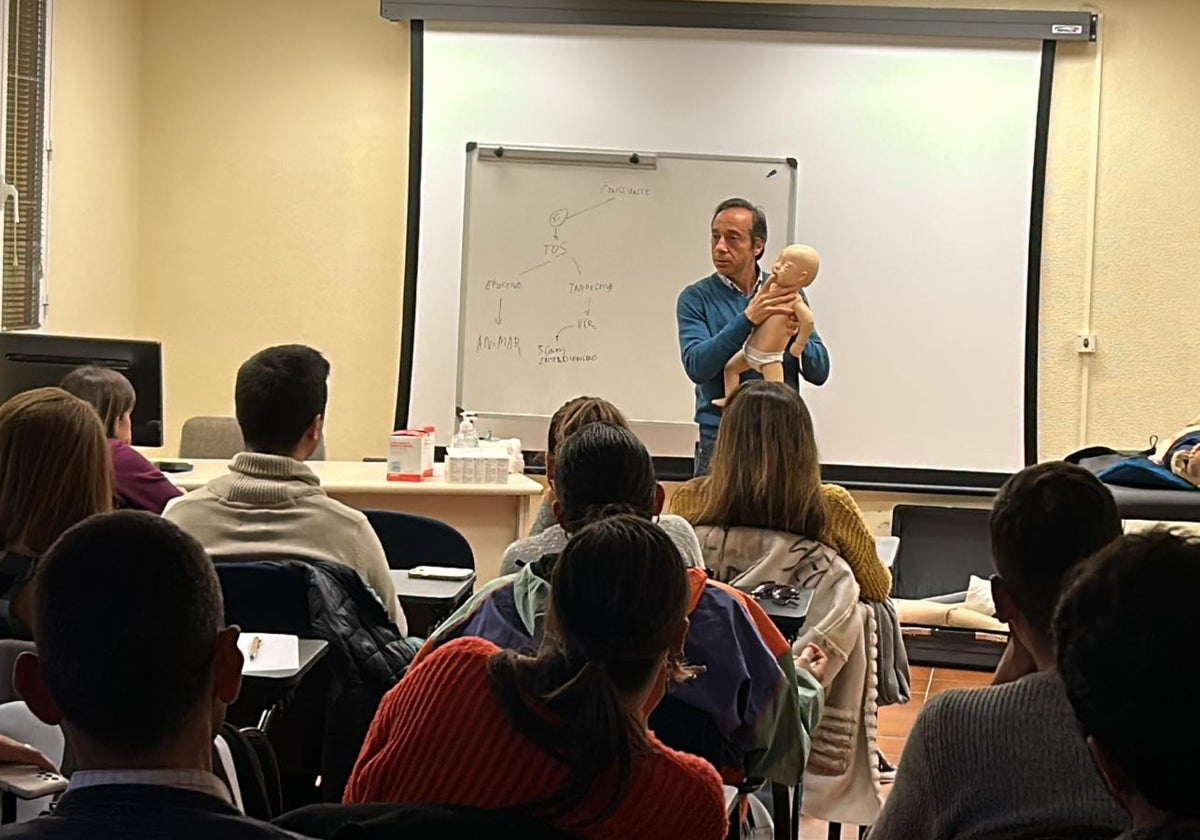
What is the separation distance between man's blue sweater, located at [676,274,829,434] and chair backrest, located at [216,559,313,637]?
79.1 inches

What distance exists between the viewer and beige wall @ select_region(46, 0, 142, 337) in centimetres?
533

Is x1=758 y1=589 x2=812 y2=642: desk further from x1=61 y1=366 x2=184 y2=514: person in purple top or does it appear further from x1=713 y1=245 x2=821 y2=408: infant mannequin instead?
x1=713 y1=245 x2=821 y2=408: infant mannequin

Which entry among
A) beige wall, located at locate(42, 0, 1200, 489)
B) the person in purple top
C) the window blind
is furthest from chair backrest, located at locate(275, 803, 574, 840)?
beige wall, located at locate(42, 0, 1200, 489)

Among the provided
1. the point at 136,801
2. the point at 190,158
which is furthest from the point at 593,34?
the point at 136,801

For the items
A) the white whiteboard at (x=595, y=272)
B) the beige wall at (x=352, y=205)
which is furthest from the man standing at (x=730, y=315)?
the beige wall at (x=352, y=205)

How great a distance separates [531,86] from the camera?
19.2 feet

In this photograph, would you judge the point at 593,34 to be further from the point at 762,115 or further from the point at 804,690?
the point at 804,690

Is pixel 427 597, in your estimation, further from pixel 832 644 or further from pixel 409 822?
pixel 409 822

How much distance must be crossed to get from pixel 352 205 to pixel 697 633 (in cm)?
423

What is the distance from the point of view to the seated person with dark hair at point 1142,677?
1.03 meters

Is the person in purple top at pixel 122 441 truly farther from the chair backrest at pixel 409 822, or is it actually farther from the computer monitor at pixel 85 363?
the chair backrest at pixel 409 822

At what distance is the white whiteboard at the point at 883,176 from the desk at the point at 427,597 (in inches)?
103

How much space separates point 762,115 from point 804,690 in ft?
12.3

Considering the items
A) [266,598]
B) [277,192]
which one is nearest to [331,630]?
[266,598]
